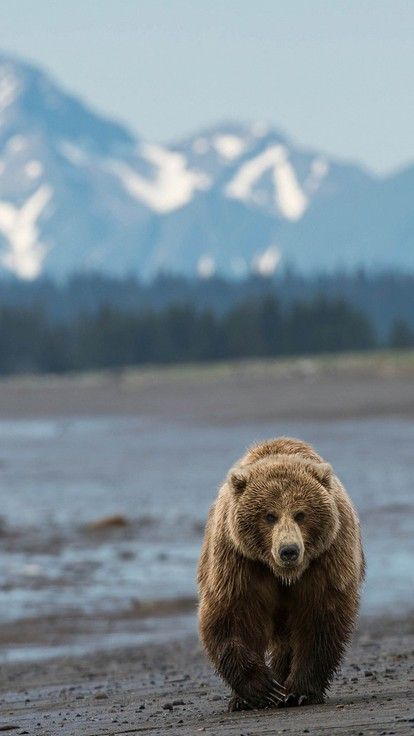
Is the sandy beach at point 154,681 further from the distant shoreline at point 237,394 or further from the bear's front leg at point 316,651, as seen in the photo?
the distant shoreline at point 237,394

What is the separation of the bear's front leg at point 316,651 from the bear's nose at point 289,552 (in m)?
0.66

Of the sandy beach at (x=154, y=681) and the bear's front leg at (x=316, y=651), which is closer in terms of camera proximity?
the sandy beach at (x=154, y=681)

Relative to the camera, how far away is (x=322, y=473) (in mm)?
7418

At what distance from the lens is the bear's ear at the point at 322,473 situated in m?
7.42

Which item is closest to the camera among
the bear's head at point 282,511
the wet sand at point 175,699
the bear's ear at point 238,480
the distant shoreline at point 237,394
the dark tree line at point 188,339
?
the wet sand at point 175,699

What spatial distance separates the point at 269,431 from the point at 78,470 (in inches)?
415

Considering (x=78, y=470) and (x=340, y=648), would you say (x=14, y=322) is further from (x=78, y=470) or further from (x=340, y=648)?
(x=340, y=648)

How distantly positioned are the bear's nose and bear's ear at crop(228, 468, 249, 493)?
607 mm

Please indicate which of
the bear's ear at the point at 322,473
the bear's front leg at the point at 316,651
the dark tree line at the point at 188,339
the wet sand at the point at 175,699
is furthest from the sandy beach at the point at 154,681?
the dark tree line at the point at 188,339

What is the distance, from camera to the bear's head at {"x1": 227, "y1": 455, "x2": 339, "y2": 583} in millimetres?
7133

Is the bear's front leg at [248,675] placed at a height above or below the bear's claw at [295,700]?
above

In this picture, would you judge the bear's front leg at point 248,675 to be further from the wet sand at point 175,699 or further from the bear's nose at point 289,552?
the bear's nose at point 289,552

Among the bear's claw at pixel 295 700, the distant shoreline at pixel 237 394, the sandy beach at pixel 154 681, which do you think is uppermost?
the bear's claw at pixel 295 700

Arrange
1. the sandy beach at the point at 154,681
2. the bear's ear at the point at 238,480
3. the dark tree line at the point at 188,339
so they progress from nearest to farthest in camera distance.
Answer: the sandy beach at the point at 154,681, the bear's ear at the point at 238,480, the dark tree line at the point at 188,339
